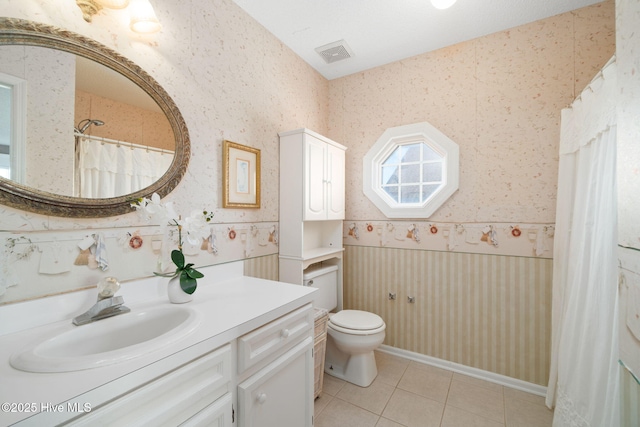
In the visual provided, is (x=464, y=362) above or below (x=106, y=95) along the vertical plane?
below

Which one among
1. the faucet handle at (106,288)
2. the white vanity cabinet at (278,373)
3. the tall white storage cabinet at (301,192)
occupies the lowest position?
the white vanity cabinet at (278,373)

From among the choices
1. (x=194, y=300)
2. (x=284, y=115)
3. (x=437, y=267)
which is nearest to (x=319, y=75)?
(x=284, y=115)

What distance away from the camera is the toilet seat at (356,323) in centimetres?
192

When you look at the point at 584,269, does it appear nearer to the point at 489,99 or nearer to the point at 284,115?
the point at 489,99

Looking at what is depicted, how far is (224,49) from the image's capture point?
1.70 meters

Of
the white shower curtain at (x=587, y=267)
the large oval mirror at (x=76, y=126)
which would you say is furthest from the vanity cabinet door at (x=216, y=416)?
the white shower curtain at (x=587, y=267)

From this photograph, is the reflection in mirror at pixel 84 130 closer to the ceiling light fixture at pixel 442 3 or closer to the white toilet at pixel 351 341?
the white toilet at pixel 351 341

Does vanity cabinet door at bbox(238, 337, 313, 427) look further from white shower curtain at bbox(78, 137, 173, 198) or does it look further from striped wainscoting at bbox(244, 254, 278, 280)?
white shower curtain at bbox(78, 137, 173, 198)

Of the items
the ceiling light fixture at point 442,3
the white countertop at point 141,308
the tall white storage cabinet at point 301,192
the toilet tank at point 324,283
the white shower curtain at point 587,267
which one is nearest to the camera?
the white countertop at point 141,308

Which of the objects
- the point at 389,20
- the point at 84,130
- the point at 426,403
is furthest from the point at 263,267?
the point at 389,20

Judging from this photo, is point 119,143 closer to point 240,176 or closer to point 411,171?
point 240,176

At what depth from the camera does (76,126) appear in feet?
3.49

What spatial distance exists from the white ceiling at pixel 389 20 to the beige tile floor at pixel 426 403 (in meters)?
2.75

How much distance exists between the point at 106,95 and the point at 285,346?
4.60 ft
